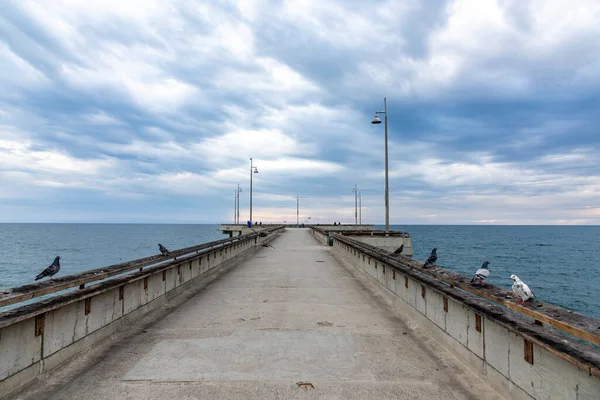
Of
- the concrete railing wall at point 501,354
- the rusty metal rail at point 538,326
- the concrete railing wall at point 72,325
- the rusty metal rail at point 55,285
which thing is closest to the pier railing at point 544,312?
the rusty metal rail at point 538,326

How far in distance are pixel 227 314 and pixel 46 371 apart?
12.8ft

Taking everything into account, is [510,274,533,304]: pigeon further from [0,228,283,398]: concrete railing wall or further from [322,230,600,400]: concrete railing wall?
[0,228,283,398]: concrete railing wall

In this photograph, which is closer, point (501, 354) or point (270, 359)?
point (501, 354)

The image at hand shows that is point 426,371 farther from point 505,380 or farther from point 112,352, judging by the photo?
point 112,352

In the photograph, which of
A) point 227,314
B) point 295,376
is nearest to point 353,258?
point 227,314

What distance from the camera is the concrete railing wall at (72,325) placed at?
4.52m

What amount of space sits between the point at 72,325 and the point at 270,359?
3.11 meters

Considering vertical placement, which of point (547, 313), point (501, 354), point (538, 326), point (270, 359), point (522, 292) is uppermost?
point (522, 292)

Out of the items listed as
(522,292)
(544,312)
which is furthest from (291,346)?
(544,312)

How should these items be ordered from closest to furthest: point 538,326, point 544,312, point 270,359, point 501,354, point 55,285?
point 538,326, point 544,312, point 501,354, point 270,359, point 55,285

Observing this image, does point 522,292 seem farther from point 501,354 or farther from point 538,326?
point 501,354

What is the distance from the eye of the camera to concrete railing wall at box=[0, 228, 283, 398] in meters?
4.52

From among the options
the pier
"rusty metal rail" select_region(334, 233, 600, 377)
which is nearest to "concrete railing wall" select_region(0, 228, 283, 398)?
the pier

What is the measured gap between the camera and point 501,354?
4.63m
